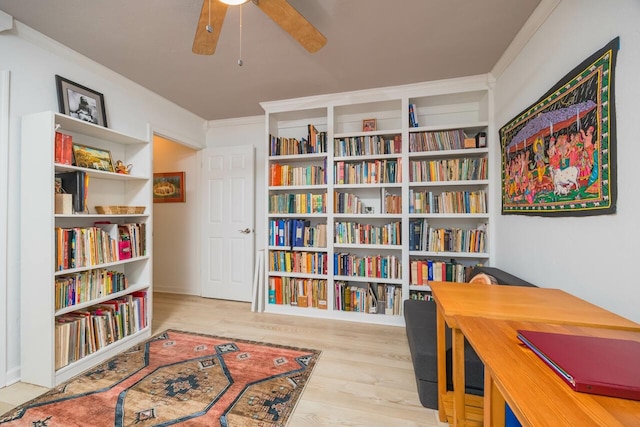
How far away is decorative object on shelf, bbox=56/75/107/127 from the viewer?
6.49ft

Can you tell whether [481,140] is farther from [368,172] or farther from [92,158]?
[92,158]

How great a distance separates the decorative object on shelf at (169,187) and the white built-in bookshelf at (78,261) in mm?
1192

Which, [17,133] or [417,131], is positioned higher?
[417,131]

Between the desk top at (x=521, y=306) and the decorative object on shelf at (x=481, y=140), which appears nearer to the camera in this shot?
the desk top at (x=521, y=306)

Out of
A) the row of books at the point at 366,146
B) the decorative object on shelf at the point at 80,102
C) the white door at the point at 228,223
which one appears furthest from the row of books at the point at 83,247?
the row of books at the point at 366,146

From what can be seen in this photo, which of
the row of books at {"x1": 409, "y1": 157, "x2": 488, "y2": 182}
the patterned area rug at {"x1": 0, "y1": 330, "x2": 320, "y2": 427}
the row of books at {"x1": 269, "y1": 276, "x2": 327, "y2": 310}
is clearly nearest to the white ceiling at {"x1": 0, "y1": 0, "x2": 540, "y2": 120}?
the row of books at {"x1": 409, "y1": 157, "x2": 488, "y2": 182}

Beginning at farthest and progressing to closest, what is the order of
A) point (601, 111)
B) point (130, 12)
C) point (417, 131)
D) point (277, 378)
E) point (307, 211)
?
point (307, 211) → point (417, 131) → point (277, 378) → point (130, 12) → point (601, 111)

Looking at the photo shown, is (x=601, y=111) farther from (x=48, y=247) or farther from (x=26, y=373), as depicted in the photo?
(x=26, y=373)

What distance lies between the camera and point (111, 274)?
2.18 meters

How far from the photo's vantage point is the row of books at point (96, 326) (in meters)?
1.79

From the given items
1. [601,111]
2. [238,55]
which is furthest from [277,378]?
[238,55]

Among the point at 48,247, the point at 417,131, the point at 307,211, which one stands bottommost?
the point at 48,247

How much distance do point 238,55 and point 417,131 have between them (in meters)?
1.78

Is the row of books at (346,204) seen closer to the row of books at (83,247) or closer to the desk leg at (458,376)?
the desk leg at (458,376)
